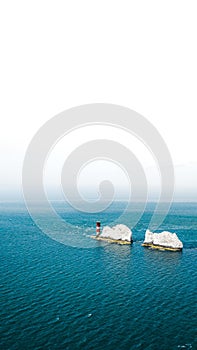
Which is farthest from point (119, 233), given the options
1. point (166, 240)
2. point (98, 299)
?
point (98, 299)

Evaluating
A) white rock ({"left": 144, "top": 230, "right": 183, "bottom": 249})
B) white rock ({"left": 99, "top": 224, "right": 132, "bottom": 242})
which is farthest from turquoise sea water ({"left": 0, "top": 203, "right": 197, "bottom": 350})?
white rock ({"left": 99, "top": 224, "right": 132, "bottom": 242})

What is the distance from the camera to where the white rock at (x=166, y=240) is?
102125 mm

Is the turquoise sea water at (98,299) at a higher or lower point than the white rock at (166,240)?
lower

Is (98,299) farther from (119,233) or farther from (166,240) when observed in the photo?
(119,233)

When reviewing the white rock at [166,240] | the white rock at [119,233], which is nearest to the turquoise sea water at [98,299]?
the white rock at [166,240]

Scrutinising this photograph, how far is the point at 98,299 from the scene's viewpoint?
5919 cm

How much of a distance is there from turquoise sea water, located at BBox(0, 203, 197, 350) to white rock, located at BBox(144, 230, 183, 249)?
4430mm

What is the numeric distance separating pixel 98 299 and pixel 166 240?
52.4 metres

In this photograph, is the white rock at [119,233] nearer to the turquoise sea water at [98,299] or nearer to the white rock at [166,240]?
the white rock at [166,240]

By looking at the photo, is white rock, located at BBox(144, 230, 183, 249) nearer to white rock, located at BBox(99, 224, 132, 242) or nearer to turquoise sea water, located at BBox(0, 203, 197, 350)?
turquoise sea water, located at BBox(0, 203, 197, 350)

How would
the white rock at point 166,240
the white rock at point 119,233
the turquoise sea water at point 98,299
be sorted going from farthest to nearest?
the white rock at point 119,233 → the white rock at point 166,240 → the turquoise sea water at point 98,299

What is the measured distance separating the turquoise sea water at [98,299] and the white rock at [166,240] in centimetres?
443

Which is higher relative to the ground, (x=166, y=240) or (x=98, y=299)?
(x=166, y=240)

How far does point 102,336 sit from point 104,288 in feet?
67.5
